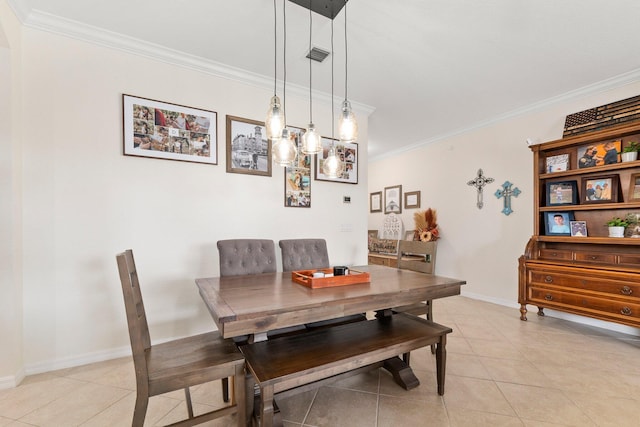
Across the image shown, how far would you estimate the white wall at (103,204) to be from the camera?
2172 mm

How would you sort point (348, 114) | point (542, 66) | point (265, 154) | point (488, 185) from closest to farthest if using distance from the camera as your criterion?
point (348, 114) → point (542, 66) → point (265, 154) → point (488, 185)

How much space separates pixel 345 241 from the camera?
12.0 feet

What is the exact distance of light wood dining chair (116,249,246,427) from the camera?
4.15 ft

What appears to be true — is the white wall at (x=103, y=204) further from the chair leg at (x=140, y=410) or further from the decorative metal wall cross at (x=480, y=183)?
the decorative metal wall cross at (x=480, y=183)

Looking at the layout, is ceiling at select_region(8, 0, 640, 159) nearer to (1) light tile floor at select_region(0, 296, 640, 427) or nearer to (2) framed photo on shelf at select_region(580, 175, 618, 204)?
(2) framed photo on shelf at select_region(580, 175, 618, 204)

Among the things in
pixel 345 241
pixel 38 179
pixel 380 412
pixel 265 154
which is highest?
pixel 265 154

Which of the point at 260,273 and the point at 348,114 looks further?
the point at 260,273

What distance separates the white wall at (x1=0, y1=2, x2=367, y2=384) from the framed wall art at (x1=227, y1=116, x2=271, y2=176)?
0.09 meters

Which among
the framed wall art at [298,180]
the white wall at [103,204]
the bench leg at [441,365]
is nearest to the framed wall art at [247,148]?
the white wall at [103,204]

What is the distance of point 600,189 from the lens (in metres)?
3.06

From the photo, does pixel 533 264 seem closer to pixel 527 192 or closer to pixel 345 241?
pixel 527 192

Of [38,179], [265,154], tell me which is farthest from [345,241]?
[38,179]

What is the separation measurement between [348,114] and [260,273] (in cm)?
146

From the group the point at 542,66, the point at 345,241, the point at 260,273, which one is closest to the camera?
the point at 260,273
